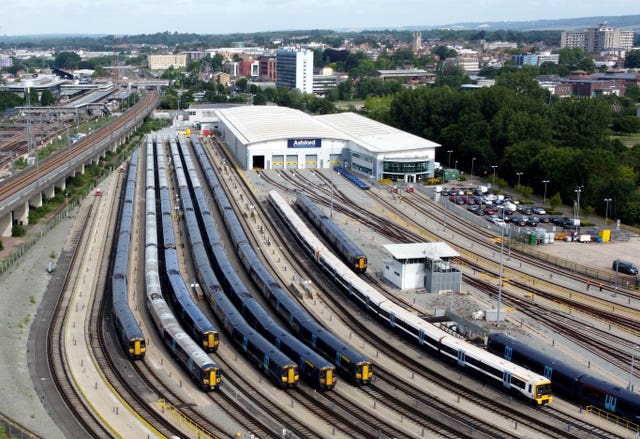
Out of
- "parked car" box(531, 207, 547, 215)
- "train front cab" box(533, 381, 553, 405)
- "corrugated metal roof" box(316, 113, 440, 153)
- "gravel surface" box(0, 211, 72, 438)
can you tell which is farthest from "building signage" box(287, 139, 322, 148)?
"train front cab" box(533, 381, 553, 405)

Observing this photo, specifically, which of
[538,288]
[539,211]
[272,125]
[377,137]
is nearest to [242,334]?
[538,288]

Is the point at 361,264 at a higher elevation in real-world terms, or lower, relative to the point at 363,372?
higher

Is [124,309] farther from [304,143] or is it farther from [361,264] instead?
[304,143]

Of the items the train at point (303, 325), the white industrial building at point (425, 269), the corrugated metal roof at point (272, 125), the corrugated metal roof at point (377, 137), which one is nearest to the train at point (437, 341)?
the white industrial building at point (425, 269)

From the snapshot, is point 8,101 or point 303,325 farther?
point 8,101

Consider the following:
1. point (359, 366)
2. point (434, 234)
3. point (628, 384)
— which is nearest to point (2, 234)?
point (434, 234)

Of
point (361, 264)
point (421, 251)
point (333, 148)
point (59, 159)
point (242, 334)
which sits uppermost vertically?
point (333, 148)

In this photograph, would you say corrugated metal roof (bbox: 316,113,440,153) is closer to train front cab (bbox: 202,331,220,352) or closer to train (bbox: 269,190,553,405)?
train (bbox: 269,190,553,405)

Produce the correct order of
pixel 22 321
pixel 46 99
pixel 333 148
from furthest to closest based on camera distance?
pixel 46 99 < pixel 333 148 < pixel 22 321

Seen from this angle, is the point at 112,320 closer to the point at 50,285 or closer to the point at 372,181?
the point at 50,285
